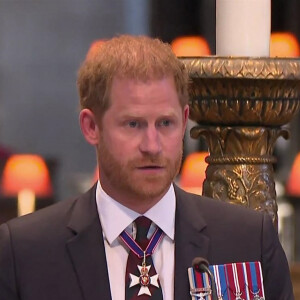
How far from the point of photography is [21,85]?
5.07m

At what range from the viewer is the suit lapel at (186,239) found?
6.14 feet

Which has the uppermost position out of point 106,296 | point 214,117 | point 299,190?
point 214,117

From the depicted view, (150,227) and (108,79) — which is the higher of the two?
(108,79)

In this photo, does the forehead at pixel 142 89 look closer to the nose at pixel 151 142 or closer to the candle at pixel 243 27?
→ the nose at pixel 151 142

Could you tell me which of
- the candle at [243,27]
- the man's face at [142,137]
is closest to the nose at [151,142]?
the man's face at [142,137]

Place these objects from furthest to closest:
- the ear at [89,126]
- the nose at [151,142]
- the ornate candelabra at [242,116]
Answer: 1. the ornate candelabra at [242,116]
2. the ear at [89,126]
3. the nose at [151,142]

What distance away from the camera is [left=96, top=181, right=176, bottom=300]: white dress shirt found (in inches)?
74.3

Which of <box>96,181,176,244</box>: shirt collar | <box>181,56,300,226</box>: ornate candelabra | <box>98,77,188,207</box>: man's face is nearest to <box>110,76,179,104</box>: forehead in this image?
<box>98,77,188,207</box>: man's face

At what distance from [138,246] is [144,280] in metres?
0.05

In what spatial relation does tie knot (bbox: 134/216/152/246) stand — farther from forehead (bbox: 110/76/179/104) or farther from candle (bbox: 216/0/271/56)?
candle (bbox: 216/0/271/56)

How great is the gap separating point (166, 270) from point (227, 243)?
12cm

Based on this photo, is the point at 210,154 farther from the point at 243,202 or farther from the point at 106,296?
the point at 106,296

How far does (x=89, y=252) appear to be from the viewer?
1906mm

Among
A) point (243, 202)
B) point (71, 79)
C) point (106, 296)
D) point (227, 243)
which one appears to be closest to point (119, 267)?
point (106, 296)
